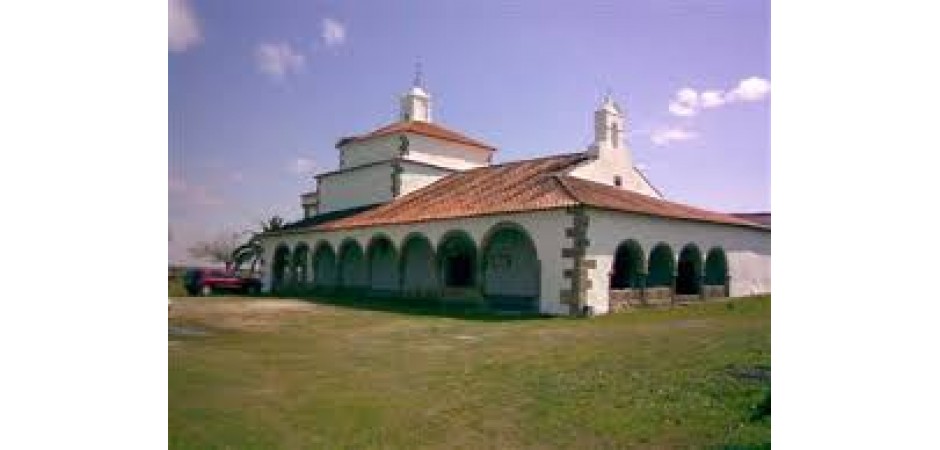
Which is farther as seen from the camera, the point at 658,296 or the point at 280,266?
the point at 280,266

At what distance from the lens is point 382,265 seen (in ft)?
50.5

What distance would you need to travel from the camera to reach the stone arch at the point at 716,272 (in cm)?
534

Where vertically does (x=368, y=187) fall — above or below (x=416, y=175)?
below

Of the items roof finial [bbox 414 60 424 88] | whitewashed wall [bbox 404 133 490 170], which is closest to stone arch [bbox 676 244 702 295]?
roof finial [bbox 414 60 424 88]

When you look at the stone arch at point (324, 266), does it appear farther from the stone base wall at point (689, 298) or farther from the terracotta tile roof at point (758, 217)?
the terracotta tile roof at point (758, 217)

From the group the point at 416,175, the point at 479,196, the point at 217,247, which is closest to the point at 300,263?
the point at 416,175

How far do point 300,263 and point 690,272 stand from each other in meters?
11.6

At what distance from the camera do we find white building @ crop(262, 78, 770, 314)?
18.9ft

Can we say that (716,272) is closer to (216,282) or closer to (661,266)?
(661,266)
